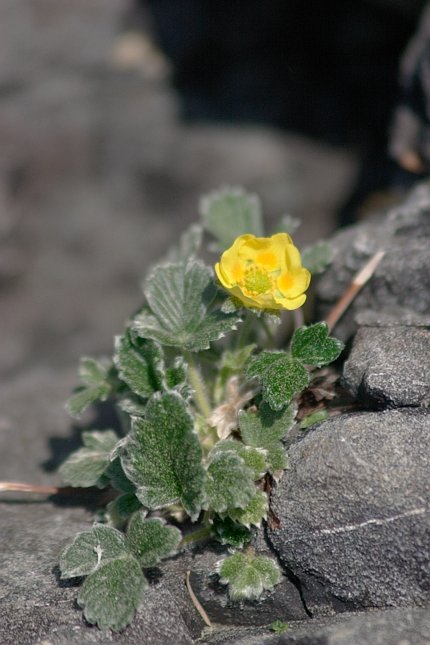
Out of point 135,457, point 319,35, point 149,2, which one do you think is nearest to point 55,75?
point 149,2

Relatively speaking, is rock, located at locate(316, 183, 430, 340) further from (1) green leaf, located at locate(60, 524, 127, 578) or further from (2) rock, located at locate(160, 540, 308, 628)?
(1) green leaf, located at locate(60, 524, 127, 578)

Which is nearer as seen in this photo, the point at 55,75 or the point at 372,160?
the point at 372,160

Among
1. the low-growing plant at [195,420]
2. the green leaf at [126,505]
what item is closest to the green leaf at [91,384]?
the low-growing plant at [195,420]

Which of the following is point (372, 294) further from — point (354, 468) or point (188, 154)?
point (188, 154)

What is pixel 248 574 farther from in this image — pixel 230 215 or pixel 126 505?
pixel 230 215

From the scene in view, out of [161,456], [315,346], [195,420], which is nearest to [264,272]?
[315,346]

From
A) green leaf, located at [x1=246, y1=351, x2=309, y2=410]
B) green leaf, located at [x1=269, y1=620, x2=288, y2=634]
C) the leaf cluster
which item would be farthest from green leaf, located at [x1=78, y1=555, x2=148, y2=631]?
green leaf, located at [x1=246, y1=351, x2=309, y2=410]
